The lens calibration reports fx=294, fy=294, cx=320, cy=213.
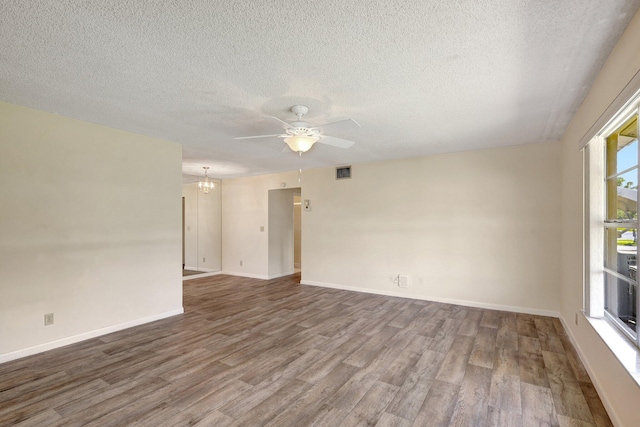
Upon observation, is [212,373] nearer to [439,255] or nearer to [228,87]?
[228,87]

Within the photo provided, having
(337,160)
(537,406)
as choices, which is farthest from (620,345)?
(337,160)

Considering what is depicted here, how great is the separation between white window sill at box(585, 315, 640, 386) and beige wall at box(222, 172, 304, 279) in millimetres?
5318

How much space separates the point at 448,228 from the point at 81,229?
5126mm

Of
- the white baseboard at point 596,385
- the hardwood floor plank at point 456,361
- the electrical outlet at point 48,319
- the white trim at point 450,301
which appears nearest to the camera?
the white baseboard at point 596,385

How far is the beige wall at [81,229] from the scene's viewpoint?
2.91m

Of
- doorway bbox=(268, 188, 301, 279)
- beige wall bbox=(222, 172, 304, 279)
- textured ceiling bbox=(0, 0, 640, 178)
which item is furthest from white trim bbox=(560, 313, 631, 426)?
doorway bbox=(268, 188, 301, 279)

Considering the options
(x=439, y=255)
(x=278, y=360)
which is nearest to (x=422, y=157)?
(x=439, y=255)

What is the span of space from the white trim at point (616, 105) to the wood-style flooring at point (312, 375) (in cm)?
206

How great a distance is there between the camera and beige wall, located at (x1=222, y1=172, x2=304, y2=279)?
7.00 metres

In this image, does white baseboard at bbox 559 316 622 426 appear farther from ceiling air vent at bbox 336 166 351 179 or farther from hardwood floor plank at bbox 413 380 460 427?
ceiling air vent at bbox 336 166 351 179

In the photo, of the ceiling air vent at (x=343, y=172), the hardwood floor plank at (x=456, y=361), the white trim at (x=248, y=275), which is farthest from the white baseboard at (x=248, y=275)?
the hardwood floor plank at (x=456, y=361)

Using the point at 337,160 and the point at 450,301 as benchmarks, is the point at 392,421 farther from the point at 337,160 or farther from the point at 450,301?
the point at 337,160

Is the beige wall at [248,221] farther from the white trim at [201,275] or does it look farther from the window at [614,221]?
the window at [614,221]

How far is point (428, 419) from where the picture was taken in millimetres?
2029
